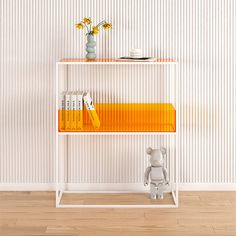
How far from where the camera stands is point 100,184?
4.46 metres

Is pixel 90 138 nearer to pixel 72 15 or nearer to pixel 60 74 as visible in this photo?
pixel 60 74

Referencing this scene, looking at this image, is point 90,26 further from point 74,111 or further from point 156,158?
point 156,158

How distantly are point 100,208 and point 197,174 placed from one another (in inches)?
32.8

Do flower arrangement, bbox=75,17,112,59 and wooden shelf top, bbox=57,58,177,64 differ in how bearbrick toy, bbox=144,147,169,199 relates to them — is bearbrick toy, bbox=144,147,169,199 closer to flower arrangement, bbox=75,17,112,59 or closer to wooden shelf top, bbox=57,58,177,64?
wooden shelf top, bbox=57,58,177,64

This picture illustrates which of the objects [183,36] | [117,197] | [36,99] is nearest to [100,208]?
[117,197]

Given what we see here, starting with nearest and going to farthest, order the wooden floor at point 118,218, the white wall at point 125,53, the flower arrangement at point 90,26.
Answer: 1. the wooden floor at point 118,218
2. the flower arrangement at point 90,26
3. the white wall at point 125,53

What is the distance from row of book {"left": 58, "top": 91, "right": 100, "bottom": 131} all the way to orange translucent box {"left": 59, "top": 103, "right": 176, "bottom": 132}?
0.08 m

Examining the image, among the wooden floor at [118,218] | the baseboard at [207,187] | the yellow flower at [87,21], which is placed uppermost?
the yellow flower at [87,21]

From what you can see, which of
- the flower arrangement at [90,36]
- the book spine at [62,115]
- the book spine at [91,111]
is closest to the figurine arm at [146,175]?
the book spine at [91,111]

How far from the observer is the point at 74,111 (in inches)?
161

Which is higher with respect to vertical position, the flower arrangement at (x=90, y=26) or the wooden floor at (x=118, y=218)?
the flower arrangement at (x=90, y=26)

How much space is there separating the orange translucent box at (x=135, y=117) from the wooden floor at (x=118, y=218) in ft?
1.87

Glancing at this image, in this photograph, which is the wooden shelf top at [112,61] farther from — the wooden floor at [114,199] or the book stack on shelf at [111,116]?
the wooden floor at [114,199]

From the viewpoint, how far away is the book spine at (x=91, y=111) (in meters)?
4.05
